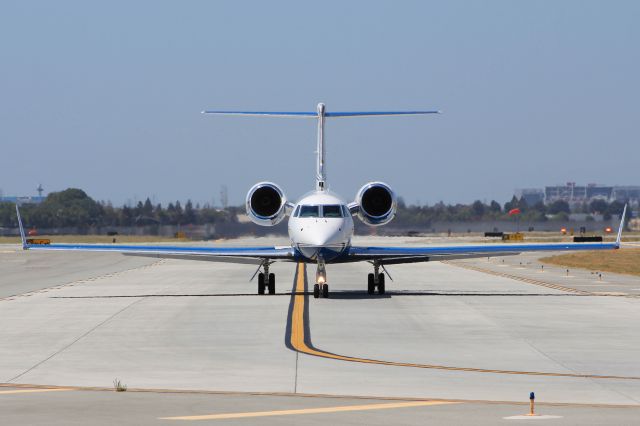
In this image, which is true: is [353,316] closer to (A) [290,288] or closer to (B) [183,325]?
(B) [183,325]

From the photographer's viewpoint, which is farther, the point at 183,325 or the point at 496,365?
the point at 183,325

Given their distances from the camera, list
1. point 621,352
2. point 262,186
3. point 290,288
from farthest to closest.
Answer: point 290,288
point 262,186
point 621,352

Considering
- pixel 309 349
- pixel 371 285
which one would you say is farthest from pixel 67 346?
pixel 371 285

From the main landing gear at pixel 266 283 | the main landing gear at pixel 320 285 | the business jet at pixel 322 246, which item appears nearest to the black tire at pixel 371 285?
the business jet at pixel 322 246

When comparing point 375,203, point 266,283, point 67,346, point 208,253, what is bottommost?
point 67,346

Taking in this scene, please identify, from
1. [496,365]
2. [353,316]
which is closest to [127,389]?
[496,365]

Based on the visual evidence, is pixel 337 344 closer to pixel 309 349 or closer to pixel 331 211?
pixel 309 349

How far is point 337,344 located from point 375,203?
15.6m

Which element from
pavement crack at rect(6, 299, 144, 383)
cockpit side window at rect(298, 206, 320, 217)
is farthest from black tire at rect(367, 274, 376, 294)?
pavement crack at rect(6, 299, 144, 383)

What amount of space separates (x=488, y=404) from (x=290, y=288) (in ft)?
87.5

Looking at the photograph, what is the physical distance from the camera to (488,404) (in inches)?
539

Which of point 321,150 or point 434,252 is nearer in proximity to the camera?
point 434,252

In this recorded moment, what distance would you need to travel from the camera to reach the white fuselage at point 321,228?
33.2 m

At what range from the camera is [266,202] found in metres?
36.6
